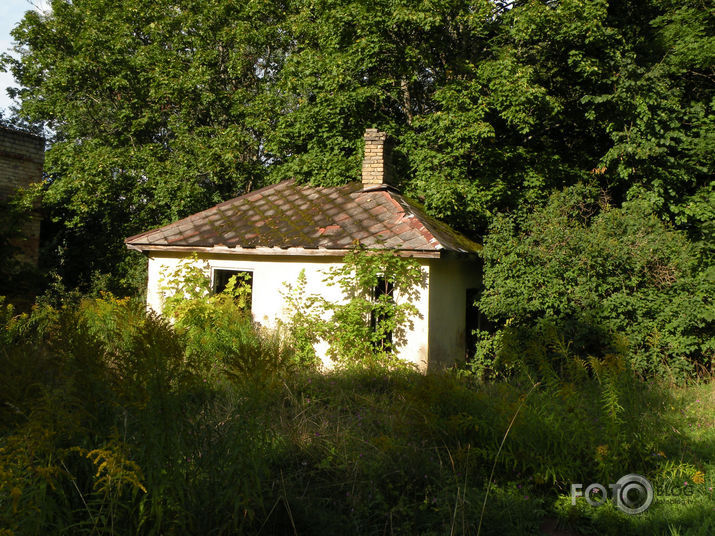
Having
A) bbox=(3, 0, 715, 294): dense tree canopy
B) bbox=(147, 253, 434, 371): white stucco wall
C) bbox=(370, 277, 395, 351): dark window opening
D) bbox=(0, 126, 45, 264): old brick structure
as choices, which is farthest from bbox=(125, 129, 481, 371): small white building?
bbox=(0, 126, 45, 264): old brick structure

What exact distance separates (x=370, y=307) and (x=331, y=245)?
4.31 feet

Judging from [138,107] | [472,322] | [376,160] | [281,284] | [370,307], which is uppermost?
[138,107]

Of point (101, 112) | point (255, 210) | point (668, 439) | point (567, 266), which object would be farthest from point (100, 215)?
point (668, 439)

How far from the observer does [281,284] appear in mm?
10164

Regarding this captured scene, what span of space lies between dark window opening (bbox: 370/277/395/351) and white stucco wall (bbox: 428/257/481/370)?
759 mm

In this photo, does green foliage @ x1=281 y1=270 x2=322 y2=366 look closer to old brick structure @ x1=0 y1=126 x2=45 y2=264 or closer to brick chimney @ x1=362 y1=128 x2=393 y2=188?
brick chimney @ x1=362 y1=128 x2=393 y2=188

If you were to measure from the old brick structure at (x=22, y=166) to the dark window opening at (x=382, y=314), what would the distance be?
9.89m

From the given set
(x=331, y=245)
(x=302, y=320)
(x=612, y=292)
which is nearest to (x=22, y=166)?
(x=302, y=320)

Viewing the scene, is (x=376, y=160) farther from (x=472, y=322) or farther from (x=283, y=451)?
(x=283, y=451)

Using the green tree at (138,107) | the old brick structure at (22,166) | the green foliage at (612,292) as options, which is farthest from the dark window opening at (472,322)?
the old brick structure at (22,166)

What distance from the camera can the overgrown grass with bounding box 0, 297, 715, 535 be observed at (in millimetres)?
2744

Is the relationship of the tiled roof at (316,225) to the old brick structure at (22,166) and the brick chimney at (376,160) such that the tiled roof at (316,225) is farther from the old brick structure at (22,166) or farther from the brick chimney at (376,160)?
the old brick structure at (22,166)

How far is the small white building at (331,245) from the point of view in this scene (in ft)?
30.0

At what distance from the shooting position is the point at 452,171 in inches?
461
